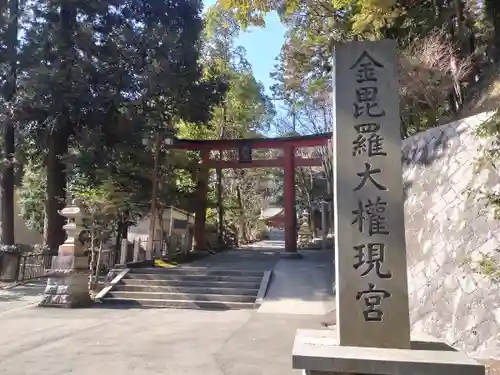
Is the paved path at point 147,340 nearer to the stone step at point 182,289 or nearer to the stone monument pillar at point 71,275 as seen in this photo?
the stone monument pillar at point 71,275

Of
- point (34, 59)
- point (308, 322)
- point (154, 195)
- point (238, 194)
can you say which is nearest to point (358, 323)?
point (308, 322)

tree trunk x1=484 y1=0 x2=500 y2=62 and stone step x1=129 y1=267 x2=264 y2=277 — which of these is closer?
stone step x1=129 y1=267 x2=264 y2=277

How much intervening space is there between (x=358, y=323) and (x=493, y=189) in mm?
3720

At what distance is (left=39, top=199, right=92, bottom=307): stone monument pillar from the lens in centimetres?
988

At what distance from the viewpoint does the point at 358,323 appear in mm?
3781

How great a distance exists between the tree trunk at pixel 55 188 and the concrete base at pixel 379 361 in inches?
535

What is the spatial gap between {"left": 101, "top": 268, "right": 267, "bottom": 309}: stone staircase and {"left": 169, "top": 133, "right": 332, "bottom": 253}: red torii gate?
501 cm

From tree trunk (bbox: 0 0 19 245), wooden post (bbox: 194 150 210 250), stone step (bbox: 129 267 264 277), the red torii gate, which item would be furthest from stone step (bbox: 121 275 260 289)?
tree trunk (bbox: 0 0 19 245)

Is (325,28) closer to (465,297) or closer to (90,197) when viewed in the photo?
(90,197)

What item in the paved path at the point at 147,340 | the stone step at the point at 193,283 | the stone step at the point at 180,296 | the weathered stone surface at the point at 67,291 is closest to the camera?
the paved path at the point at 147,340

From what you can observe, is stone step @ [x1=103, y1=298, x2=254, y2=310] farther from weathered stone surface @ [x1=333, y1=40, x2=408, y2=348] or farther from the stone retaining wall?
weathered stone surface @ [x1=333, y1=40, x2=408, y2=348]

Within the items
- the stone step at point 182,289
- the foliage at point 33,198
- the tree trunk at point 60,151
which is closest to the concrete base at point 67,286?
the stone step at point 182,289

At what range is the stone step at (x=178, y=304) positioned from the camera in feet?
33.5

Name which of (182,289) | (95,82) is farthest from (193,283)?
(95,82)
